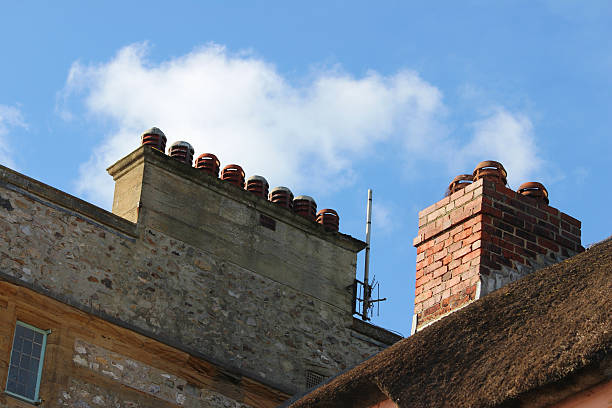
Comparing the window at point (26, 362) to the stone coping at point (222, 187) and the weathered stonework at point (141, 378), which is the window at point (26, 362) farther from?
the stone coping at point (222, 187)

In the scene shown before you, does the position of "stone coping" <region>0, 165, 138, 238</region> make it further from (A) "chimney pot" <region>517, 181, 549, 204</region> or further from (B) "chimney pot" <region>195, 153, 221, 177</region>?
(A) "chimney pot" <region>517, 181, 549, 204</region>

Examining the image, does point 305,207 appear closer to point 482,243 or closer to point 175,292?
point 175,292

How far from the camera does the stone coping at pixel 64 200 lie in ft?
44.0

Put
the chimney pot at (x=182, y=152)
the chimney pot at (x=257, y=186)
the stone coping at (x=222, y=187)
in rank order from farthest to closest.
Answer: the chimney pot at (x=257, y=186) < the chimney pot at (x=182, y=152) < the stone coping at (x=222, y=187)

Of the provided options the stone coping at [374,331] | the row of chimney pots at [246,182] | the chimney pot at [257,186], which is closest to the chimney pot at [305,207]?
the row of chimney pots at [246,182]

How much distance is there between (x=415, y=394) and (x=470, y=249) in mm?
3138

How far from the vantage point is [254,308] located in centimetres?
1516

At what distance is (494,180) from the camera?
11.7 meters

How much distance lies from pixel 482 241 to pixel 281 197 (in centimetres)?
541

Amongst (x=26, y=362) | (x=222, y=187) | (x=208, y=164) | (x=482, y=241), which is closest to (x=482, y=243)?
A: (x=482, y=241)

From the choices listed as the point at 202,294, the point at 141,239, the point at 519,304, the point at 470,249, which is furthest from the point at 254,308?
the point at 519,304

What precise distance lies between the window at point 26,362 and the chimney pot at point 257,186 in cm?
383

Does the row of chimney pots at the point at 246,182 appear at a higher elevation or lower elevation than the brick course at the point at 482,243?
higher

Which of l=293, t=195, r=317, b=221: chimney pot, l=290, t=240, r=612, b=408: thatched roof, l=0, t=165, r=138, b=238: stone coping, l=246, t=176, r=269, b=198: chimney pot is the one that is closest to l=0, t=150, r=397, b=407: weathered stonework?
l=0, t=165, r=138, b=238: stone coping
